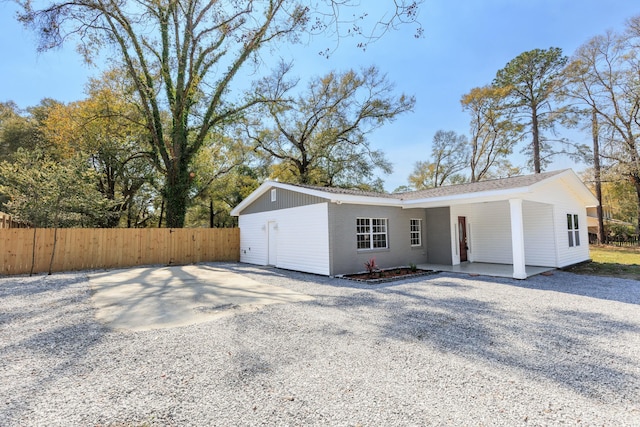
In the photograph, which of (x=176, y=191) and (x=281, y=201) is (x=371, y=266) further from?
(x=176, y=191)

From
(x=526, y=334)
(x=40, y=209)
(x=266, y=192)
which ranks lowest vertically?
(x=526, y=334)

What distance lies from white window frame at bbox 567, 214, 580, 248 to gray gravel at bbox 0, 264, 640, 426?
21.6ft

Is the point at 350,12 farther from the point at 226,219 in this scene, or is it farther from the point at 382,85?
the point at 226,219

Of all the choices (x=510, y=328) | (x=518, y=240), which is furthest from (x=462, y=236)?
(x=510, y=328)

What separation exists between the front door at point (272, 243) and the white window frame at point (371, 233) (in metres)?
3.80

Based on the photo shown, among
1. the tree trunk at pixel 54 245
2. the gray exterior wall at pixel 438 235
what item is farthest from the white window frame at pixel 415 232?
the tree trunk at pixel 54 245

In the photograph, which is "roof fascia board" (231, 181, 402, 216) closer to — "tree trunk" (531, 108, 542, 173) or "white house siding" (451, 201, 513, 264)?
"white house siding" (451, 201, 513, 264)

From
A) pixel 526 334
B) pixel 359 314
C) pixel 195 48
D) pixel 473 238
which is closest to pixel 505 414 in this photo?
pixel 526 334

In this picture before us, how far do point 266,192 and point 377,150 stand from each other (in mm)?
12143

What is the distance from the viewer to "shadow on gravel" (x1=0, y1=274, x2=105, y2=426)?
2684mm

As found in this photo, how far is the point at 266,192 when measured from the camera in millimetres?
12828

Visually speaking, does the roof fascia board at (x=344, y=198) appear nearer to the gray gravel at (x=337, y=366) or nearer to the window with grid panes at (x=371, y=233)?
the window with grid panes at (x=371, y=233)

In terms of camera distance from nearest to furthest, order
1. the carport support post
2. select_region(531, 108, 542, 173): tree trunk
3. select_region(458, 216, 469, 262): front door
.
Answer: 1. the carport support post
2. select_region(458, 216, 469, 262): front door
3. select_region(531, 108, 542, 173): tree trunk

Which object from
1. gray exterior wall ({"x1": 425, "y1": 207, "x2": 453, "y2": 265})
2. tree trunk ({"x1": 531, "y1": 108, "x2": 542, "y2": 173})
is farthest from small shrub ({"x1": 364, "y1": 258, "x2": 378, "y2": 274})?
tree trunk ({"x1": 531, "y1": 108, "x2": 542, "y2": 173})
